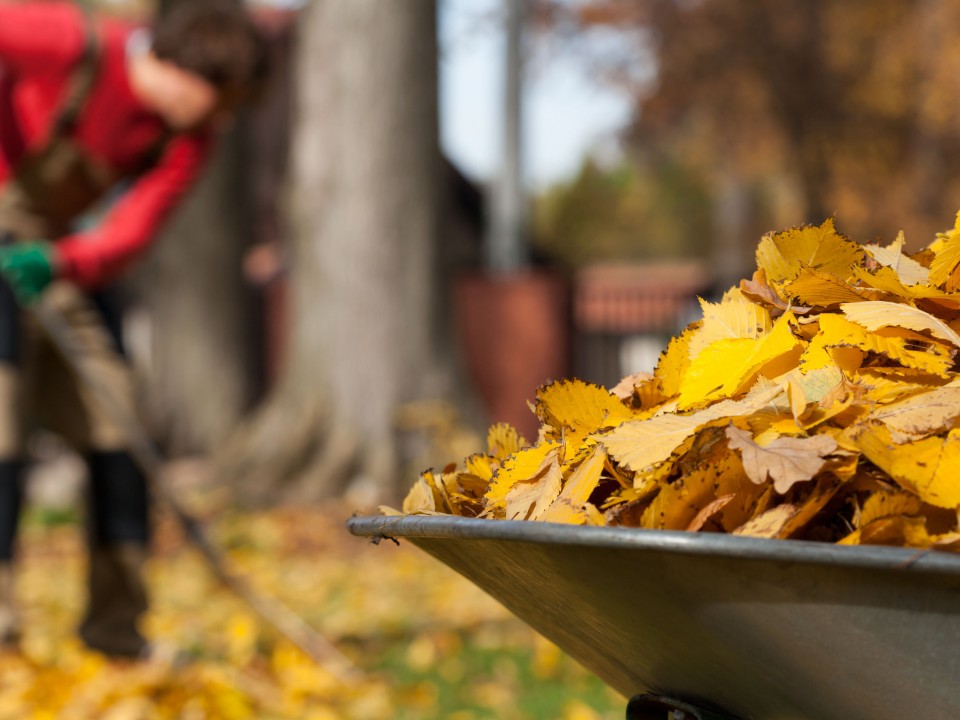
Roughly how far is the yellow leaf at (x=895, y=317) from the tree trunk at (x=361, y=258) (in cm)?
619

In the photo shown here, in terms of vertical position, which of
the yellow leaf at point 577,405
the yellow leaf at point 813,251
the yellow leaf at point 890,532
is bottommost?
the yellow leaf at point 890,532

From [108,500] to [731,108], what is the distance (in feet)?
57.1

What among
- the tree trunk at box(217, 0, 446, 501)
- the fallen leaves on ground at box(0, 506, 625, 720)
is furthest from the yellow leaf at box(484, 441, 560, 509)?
the tree trunk at box(217, 0, 446, 501)

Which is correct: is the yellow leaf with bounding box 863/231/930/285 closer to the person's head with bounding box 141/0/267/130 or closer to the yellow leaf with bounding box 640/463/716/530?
the yellow leaf with bounding box 640/463/716/530

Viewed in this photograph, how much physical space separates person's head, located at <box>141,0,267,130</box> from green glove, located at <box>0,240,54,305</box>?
558mm

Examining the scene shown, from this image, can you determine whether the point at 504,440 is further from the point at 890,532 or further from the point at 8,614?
the point at 8,614

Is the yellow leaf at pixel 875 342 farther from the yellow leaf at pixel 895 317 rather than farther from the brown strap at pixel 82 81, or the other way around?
the brown strap at pixel 82 81

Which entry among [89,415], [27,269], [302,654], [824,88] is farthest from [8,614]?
[824,88]

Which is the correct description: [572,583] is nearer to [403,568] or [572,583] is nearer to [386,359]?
[403,568]

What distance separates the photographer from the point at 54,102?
3676mm

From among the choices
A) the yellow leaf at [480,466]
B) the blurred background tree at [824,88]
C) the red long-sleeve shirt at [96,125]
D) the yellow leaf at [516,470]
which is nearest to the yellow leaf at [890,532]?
the yellow leaf at [516,470]

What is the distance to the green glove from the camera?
3.52m

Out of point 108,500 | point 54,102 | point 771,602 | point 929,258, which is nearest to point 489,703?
point 108,500

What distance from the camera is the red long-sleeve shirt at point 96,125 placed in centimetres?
356
